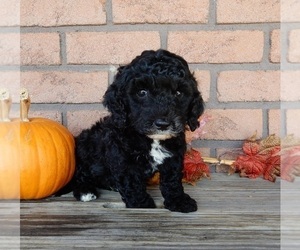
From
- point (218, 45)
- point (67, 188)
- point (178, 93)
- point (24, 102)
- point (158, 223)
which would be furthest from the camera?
point (218, 45)

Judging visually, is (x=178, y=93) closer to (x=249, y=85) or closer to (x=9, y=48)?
(x=249, y=85)

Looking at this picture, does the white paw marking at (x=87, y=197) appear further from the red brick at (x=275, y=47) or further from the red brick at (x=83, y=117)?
the red brick at (x=275, y=47)

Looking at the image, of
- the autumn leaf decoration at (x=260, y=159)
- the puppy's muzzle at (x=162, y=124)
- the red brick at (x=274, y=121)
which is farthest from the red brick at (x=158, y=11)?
the puppy's muzzle at (x=162, y=124)

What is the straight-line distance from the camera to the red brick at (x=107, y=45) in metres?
2.40

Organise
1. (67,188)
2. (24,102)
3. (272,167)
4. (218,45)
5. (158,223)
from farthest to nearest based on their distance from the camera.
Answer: (218,45), (272,167), (67,188), (24,102), (158,223)

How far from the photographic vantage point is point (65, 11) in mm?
2398

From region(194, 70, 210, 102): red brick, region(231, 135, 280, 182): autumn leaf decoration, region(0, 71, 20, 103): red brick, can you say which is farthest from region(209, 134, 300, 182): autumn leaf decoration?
region(0, 71, 20, 103): red brick

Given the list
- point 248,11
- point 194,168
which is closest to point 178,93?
point 194,168

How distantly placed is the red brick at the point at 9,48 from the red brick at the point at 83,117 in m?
0.42

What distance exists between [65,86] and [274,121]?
1.18m

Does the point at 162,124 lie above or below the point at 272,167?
above

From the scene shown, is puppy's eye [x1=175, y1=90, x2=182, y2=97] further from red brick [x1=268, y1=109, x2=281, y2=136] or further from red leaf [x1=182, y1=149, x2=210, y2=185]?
red brick [x1=268, y1=109, x2=281, y2=136]

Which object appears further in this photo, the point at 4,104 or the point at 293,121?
the point at 293,121

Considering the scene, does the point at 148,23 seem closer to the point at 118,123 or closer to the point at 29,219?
the point at 118,123
